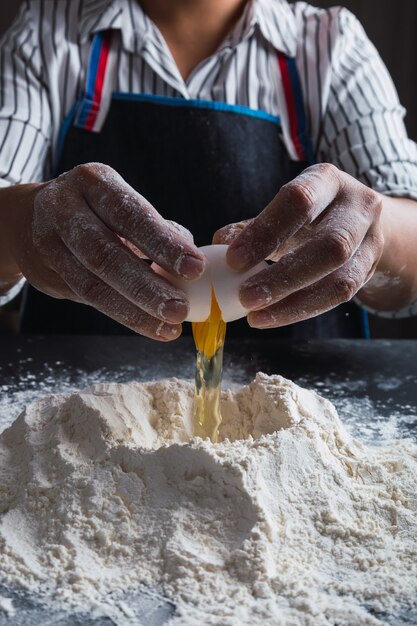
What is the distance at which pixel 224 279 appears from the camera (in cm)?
85

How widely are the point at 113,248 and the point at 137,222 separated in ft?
0.13

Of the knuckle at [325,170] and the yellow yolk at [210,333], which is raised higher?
the knuckle at [325,170]

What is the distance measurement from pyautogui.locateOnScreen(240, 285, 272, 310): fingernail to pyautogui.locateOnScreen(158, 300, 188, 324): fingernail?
63 millimetres

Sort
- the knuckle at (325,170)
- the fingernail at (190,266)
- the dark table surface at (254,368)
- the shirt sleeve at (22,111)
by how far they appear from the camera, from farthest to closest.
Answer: the shirt sleeve at (22,111) < the dark table surface at (254,368) < the knuckle at (325,170) < the fingernail at (190,266)

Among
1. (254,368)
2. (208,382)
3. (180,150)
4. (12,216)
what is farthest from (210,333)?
(180,150)

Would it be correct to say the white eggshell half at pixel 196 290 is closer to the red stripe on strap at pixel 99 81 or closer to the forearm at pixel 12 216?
the forearm at pixel 12 216

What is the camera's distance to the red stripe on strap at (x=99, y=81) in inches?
61.4

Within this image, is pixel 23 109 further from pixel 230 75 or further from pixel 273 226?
pixel 273 226

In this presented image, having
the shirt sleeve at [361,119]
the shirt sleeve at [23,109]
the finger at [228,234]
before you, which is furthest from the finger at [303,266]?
the shirt sleeve at [23,109]

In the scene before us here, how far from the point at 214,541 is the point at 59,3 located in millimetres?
1269

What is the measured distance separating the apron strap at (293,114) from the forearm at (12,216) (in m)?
0.65

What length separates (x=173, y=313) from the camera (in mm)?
824

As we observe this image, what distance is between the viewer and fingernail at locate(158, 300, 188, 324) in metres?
0.82

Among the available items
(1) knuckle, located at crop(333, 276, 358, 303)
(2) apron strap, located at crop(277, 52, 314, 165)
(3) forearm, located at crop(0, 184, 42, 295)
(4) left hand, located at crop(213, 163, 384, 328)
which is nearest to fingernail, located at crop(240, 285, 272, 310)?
(4) left hand, located at crop(213, 163, 384, 328)
